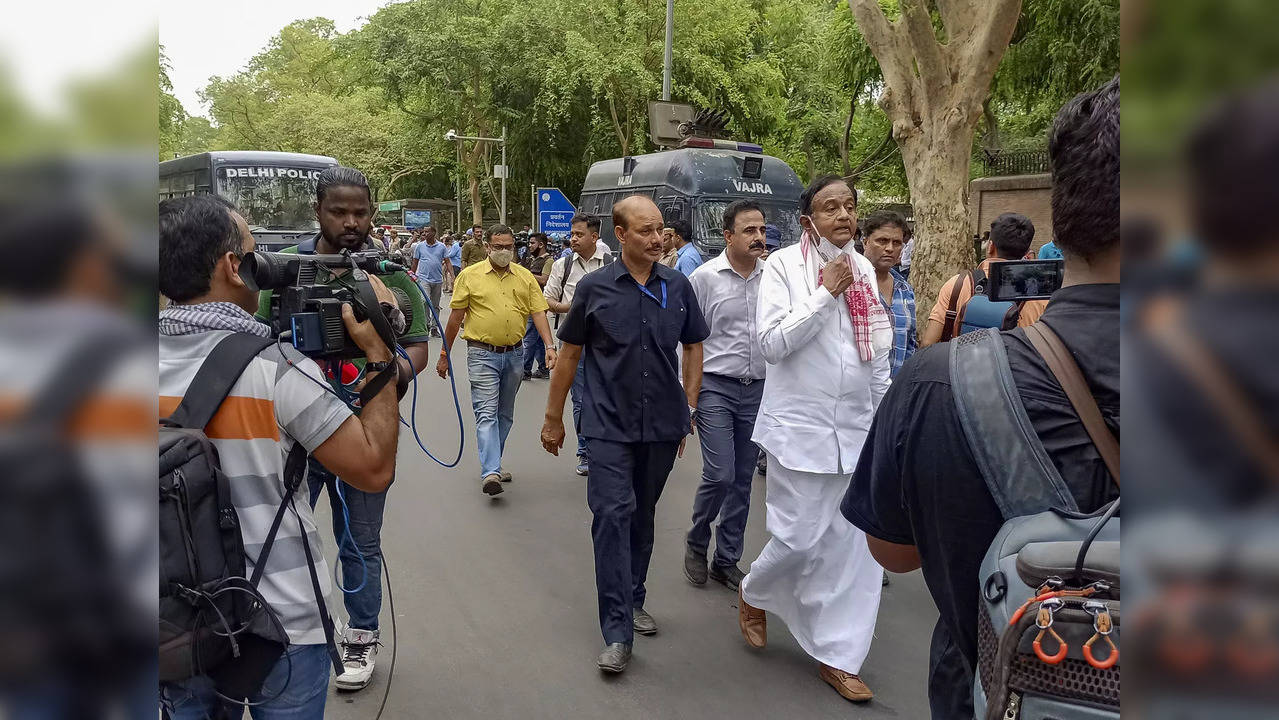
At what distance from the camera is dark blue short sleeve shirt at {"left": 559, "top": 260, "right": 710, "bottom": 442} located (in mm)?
4367

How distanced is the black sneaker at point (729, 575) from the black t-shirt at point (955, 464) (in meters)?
3.29

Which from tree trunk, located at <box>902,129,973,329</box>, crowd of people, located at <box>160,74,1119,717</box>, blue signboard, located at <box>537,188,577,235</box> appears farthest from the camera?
blue signboard, located at <box>537,188,577,235</box>

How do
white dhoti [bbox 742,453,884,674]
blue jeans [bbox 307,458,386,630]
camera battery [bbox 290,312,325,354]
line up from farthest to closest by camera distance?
1. white dhoti [bbox 742,453,884,674]
2. blue jeans [bbox 307,458,386,630]
3. camera battery [bbox 290,312,325,354]

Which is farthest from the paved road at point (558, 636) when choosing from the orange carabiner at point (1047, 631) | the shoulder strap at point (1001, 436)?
Result: the orange carabiner at point (1047, 631)

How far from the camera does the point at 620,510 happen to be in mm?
4285

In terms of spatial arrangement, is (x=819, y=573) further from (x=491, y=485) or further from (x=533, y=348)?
(x=533, y=348)

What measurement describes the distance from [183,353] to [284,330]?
0.92 ft

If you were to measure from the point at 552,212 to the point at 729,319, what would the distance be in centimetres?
1599

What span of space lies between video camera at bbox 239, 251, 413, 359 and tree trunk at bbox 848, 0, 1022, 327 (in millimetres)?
9667

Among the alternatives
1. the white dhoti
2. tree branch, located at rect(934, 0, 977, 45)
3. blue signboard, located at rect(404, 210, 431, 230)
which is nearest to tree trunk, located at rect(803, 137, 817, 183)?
blue signboard, located at rect(404, 210, 431, 230)

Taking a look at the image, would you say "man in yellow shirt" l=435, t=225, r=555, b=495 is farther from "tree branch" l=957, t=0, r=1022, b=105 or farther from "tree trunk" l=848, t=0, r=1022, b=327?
"tree branch" l=957, t=0, r=1022, b=105

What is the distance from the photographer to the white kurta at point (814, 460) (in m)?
4.12

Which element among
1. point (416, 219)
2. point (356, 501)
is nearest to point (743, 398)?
point (356, 501)
